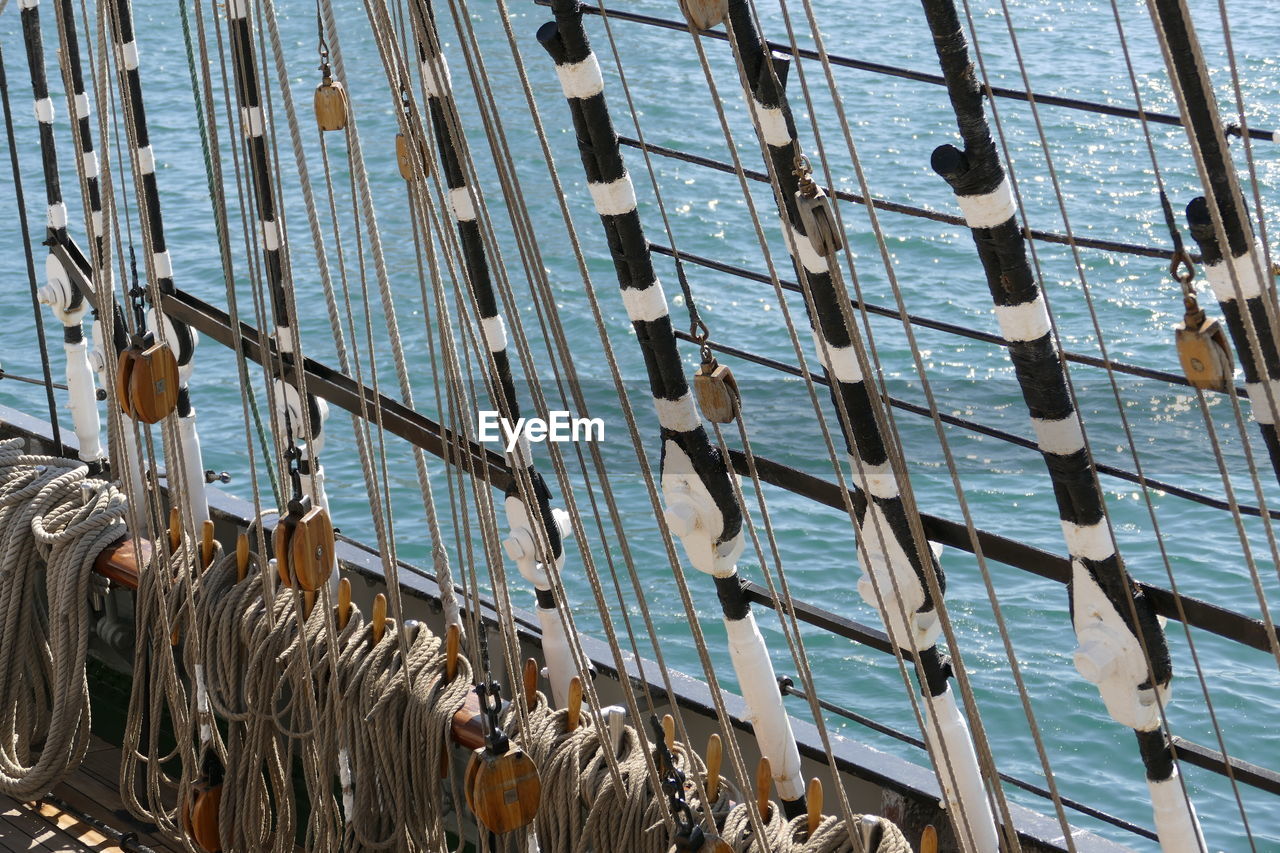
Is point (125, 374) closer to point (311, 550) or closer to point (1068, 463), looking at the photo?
point (311, 550)

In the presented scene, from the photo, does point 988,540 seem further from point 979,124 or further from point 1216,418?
point 1216,418

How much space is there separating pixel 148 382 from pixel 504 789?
3.78ft

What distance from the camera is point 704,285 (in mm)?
10266

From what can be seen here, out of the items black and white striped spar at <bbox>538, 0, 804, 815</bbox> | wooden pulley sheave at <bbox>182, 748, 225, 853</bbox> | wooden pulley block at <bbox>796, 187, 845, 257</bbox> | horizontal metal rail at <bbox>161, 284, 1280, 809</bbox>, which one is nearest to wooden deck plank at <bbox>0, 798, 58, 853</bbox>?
wooden pulley sheave at <bbox>182, 748, 225, 853</bbox>

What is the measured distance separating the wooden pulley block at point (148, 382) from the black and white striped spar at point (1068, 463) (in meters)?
1.69

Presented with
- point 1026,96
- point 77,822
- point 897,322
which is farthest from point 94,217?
point 897,322

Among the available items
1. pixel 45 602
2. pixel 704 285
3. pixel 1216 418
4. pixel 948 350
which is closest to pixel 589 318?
pixel 704 285

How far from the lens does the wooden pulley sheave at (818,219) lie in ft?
7.46

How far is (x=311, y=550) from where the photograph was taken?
2906 millimetres

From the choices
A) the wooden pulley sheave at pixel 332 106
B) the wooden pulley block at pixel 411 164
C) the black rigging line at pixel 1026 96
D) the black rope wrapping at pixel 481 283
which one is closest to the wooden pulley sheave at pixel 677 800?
the black rope wrapping at pixel 481 283

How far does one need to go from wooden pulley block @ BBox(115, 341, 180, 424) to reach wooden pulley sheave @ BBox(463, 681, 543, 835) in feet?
3.37

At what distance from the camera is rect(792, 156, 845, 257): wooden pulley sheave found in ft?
7.46

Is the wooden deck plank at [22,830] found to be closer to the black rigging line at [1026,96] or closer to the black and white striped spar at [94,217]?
the black and white striped spar at [94,217]

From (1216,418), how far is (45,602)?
5.90 m
